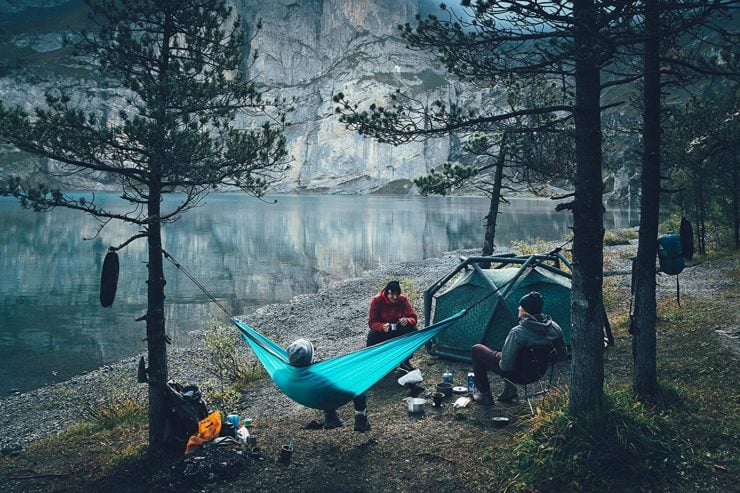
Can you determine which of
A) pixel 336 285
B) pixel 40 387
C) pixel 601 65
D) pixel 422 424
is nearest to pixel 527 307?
pixel 422 424

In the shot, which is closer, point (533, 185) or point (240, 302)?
point (533, 185)

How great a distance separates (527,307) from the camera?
20.9 ft

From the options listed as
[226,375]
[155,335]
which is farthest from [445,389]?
[226,375]

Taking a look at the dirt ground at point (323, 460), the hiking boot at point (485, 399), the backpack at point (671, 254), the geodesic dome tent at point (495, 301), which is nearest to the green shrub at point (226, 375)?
the dirt ground at point (323, 460)

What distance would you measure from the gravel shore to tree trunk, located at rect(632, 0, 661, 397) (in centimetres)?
301

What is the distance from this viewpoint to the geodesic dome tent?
362 inches

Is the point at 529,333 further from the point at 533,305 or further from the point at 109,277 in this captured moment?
the point at 109,277

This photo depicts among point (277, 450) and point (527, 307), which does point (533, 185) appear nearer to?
point (527, 307)

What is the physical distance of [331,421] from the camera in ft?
23.4

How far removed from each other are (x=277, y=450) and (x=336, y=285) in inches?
854

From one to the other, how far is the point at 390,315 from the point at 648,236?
424 cm

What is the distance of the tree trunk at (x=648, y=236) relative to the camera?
237 inches

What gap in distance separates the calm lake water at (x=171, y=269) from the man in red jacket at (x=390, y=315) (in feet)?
33.9

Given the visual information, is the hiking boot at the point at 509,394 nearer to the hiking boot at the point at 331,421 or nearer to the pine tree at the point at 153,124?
the hiking boot at the point at 331,421
